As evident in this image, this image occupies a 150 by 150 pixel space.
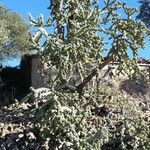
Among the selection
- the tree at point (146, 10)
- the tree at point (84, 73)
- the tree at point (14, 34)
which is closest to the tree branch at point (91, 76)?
the tree at point (84, 73)

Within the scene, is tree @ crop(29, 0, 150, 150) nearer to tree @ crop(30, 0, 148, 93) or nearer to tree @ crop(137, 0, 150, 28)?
tree @ crop(30, 0, 148, 93)

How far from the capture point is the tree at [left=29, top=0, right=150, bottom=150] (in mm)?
7422

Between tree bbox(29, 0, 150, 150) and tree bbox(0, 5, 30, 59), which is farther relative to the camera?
tree bbox(0, 5, 30, 59)

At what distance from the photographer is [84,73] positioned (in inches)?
328

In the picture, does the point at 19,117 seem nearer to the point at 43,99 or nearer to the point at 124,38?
the point at 43,99

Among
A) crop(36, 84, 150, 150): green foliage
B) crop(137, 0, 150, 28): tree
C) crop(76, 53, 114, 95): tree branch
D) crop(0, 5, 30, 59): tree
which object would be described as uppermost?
crop(137, 0, 150, 28): tree

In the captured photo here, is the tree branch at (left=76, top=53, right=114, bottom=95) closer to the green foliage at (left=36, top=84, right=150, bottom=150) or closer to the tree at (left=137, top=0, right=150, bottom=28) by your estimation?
the green foliage at (left=36, top=84, right=150, bottom=150)

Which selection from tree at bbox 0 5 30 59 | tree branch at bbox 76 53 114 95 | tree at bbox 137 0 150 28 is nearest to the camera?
tree branch at bbox 76 53 114 95

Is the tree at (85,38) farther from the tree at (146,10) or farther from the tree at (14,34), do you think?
the tree at (146,10)

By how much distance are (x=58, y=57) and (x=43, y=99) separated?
627 millimetres

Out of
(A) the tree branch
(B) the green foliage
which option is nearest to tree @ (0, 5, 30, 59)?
(A) the tree branch

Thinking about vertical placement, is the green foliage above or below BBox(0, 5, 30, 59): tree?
below

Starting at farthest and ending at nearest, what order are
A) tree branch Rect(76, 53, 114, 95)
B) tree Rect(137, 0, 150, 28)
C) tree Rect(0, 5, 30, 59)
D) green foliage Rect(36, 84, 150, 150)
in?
1. tree Rect(137, 0, 150, 28)
2. tree Rect(0, 5, 30, 59)
3. tree branch Rect(76, 53, 114, 95)
4. green foliage Rect(36, 84, 150, 150)

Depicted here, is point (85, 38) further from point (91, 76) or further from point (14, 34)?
point (14, 34)
